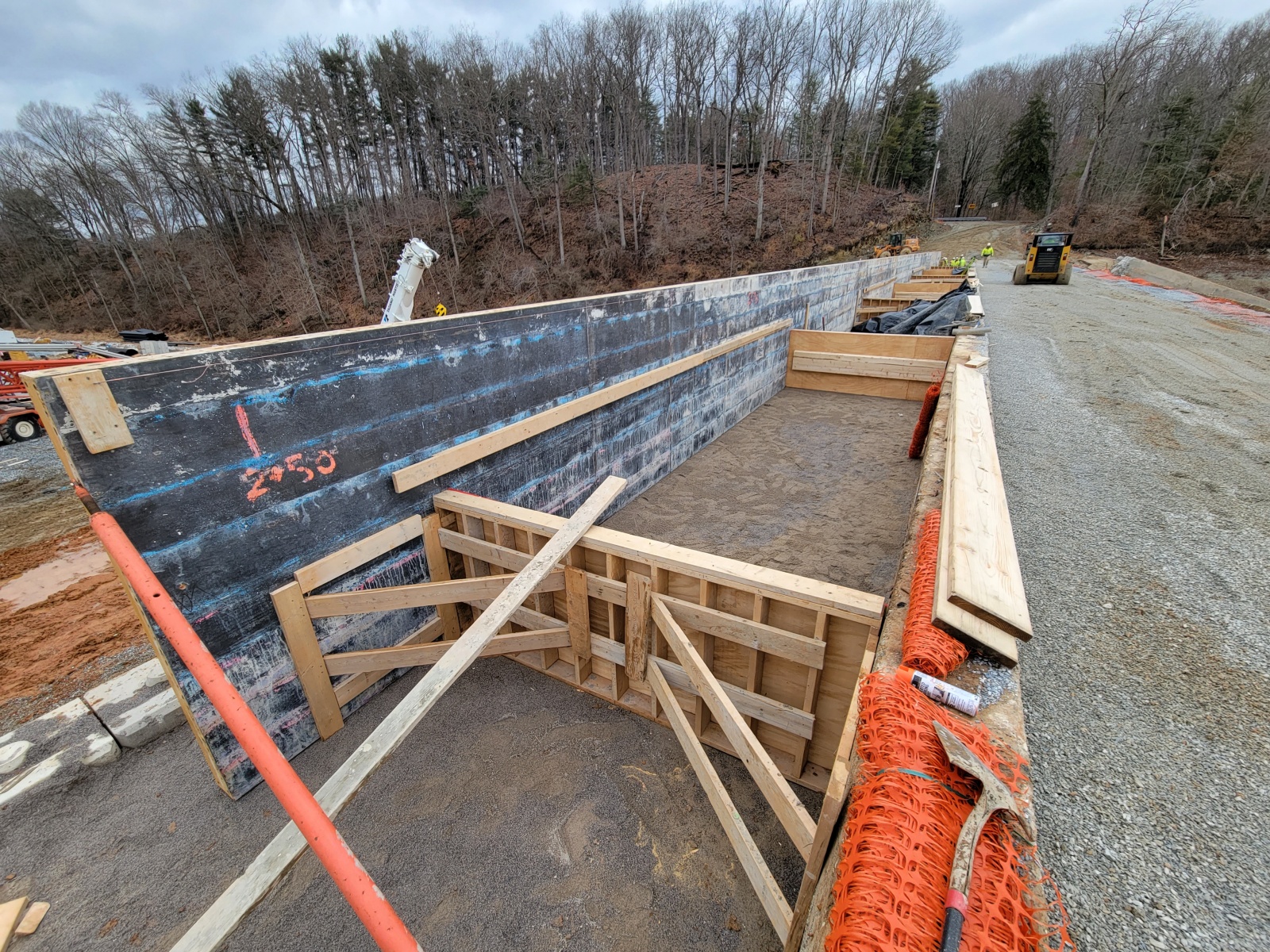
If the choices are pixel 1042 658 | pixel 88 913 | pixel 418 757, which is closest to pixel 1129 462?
pixel 1042 658

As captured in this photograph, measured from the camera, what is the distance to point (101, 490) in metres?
2.37

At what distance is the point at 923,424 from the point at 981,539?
17.8 feet

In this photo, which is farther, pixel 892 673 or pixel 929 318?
pixel 929 318

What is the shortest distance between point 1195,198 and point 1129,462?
43539mm

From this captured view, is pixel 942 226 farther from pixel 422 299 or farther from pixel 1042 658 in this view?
pixel 1042 658

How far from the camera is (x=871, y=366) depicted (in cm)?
1027

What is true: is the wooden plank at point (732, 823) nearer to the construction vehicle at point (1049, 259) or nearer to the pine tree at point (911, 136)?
the construction vehicle at point (1049, 259)

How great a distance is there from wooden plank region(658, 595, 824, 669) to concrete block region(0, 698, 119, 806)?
12.8ft

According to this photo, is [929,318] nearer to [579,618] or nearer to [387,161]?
[579,618]

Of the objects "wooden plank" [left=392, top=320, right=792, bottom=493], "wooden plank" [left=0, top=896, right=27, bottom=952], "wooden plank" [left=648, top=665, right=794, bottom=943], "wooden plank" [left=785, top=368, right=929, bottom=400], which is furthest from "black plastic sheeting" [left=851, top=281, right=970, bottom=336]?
"wooden plank" [left=0, top=896, right=27, bottom=952]

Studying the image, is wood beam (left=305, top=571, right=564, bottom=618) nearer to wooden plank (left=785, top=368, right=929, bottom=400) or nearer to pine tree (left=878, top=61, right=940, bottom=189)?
wooden plank (left=785, top=368, right=929, bottom=400)

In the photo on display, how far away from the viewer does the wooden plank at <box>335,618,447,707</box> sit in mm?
3658

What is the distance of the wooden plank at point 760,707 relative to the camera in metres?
3.03

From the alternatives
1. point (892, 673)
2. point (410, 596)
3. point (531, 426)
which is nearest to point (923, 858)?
point (892, 673)
